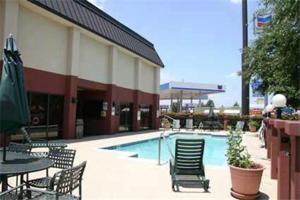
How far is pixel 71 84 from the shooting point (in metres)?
16.0

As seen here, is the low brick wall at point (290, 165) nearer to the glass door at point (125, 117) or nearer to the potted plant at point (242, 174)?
the potted plant at point (242, 174)

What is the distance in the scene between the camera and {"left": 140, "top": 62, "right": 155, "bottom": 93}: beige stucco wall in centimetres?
2589

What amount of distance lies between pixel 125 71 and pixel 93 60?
4.46 m

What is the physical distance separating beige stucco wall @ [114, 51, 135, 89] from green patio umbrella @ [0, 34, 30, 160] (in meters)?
16.2

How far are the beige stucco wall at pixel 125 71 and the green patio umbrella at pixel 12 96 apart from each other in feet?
53.0

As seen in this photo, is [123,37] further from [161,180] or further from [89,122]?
[161,180]

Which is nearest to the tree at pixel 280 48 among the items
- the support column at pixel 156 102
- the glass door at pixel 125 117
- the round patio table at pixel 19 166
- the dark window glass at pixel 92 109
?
the round patio table at pixel 19 166

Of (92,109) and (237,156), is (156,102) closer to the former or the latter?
(92,109)

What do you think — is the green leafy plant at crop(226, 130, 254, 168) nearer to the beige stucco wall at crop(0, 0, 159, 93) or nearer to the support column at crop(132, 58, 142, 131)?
the beige stucco wall at crop(0, 0, 159, 93)

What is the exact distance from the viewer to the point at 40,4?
1330 centimetres

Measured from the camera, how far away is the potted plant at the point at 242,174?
593 centimetres

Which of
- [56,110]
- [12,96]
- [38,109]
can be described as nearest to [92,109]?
[56,110]

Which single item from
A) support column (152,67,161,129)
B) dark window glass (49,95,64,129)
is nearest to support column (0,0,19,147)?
dark window glass (49,95,64,129)

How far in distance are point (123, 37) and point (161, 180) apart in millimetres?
15786
